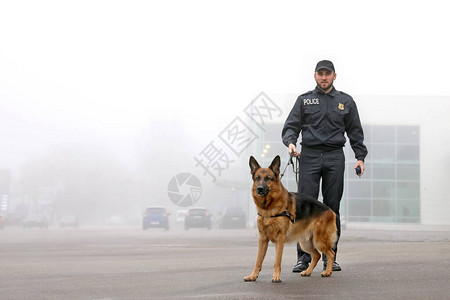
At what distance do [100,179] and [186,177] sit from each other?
21586 millimetres

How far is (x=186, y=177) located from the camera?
8544 cm

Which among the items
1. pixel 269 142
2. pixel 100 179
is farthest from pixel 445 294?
pixel 100 179

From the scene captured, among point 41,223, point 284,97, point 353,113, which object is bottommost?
point 41,223

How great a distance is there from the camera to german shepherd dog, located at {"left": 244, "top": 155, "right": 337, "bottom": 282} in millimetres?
5672

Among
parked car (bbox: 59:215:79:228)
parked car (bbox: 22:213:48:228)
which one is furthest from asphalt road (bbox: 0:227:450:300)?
parked car (bbox: 59:215:79:228)

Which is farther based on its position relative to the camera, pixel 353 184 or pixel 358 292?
pixel 353 184

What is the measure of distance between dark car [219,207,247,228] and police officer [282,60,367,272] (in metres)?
31.3

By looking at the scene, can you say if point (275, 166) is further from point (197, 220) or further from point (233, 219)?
point (233, 219)

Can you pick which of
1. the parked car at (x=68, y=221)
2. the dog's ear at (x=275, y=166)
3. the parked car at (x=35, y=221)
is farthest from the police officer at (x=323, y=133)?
the parked car at (x=68, y=221)

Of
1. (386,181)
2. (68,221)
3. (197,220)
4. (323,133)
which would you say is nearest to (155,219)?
(197,220)

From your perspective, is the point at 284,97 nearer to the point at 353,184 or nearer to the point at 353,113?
the point at 353,184

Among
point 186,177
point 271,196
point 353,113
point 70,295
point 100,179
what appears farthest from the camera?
point 100,179

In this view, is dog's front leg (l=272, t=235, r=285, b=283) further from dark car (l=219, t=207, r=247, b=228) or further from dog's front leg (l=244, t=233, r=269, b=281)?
dark car (l=219, t=207, r=247, b=228)

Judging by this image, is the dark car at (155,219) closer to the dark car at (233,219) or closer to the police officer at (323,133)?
the dark car at (233,219)
